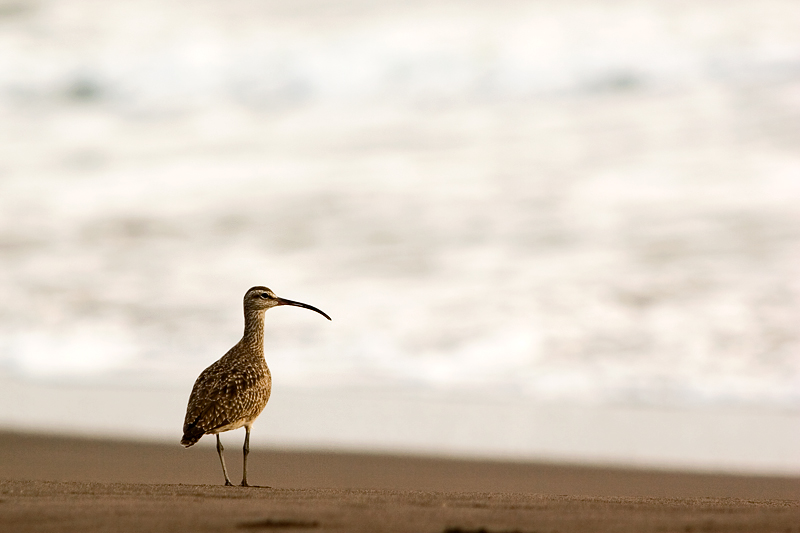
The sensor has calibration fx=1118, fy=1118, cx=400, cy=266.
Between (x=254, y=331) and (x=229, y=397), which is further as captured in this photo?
(x=254, y=331)

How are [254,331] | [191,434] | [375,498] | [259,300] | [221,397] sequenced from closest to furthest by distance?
[375,498], [191,434], [221,397], [254,331], [259,300]

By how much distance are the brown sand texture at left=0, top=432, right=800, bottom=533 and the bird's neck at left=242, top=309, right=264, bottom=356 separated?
107 centimetres

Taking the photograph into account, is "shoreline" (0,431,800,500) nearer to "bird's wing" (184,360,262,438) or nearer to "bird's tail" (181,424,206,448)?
"bird's wing" (184,360,262,438)

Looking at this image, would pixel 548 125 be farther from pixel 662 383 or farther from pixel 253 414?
pixel 253 414

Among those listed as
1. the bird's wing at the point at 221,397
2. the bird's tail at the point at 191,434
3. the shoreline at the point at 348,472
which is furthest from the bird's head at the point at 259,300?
the bird's tail at the point at 191,434

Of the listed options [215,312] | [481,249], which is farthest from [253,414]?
[481,249]

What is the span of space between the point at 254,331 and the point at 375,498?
9.45 feet

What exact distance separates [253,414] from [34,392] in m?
6.23

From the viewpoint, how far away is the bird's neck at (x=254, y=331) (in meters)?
8.59

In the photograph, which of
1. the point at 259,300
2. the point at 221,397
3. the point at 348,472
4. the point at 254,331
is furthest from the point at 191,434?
the point at 348,472

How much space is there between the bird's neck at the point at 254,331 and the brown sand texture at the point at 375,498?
1073mm

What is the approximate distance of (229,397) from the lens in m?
7.73

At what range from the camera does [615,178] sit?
58.6 ft

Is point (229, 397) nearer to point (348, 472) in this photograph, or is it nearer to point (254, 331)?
point (254, 331)
